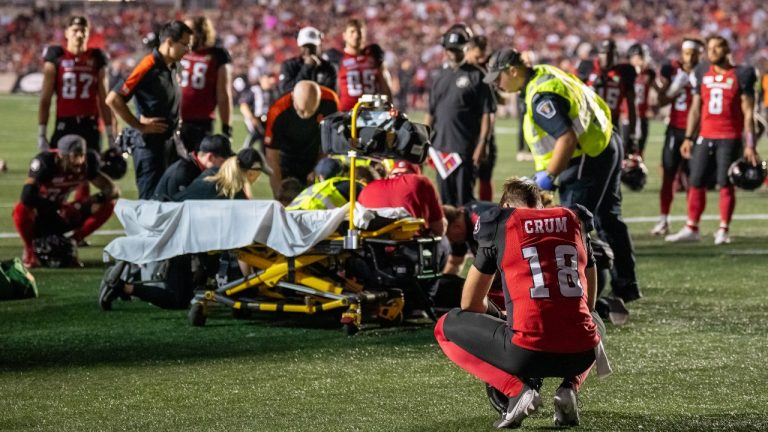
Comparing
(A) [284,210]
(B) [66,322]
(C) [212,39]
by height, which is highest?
(C) [212,39]

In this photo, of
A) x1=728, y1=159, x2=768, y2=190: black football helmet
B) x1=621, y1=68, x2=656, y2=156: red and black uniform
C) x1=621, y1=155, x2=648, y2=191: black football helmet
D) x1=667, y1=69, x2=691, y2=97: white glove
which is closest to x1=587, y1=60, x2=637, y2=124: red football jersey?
x1=667, y1=69, x2=691, y2=97: white glove

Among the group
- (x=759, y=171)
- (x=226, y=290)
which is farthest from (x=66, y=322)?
(x=759, y=171)

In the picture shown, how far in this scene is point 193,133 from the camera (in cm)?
1172

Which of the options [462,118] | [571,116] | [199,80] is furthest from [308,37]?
[571,116]

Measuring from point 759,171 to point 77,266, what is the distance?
6334 mm

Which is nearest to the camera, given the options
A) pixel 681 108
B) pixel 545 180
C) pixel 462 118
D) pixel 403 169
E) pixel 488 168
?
pixel 545 180

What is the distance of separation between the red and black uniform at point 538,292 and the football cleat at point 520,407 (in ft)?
0.15

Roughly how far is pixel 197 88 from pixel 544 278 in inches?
266

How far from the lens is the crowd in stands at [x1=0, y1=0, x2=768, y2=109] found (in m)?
42.3

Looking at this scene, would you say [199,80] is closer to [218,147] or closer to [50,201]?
[50,201]

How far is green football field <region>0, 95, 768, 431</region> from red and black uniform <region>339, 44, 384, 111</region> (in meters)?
4.00

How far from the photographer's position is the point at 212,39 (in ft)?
39.2

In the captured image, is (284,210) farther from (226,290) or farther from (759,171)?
(759,171)

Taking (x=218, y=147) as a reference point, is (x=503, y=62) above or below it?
above
